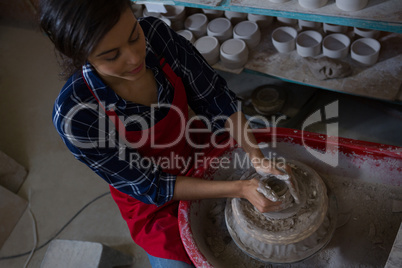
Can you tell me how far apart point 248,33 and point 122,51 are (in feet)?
4.50

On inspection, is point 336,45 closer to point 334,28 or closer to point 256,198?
point 334,28

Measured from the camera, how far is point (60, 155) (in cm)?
A: 281

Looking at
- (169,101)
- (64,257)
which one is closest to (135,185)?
(169,101)

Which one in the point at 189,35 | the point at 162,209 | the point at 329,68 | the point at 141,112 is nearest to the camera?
the point at 141,112

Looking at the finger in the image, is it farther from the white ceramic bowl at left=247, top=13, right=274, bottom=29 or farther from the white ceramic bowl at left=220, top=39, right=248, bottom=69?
the white ceramic bowl at left=247, top=13, right=274, bottom=29

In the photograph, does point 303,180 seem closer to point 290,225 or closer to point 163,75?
point 290,225

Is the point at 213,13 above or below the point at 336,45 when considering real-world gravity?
above

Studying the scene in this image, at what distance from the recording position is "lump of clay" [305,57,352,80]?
205 centimetres

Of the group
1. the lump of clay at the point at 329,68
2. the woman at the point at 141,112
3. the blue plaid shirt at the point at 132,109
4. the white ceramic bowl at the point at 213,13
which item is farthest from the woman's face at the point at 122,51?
the white ceramic bowl at the point at 213,13

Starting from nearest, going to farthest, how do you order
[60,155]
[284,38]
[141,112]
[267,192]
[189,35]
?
1. [267,192]
2. [141,112]
3. [284,38]
4. [189,35]
5. [60,155]

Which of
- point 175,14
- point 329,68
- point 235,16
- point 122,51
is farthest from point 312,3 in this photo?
point 175,14

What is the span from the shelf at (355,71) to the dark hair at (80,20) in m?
1.34

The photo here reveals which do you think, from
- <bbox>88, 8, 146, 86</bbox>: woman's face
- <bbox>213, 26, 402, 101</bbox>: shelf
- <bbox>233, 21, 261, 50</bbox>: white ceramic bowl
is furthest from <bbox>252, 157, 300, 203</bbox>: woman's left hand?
<bbox>233, 21, 261, 50</bbox>: white ceramic bowl

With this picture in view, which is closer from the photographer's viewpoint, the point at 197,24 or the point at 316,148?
the point at 316,148
